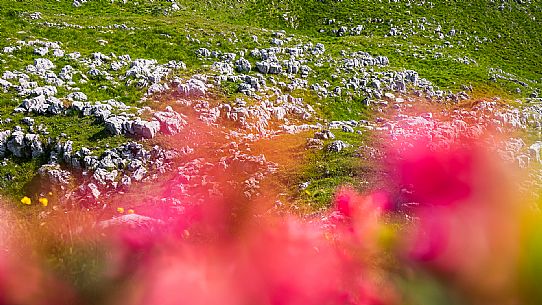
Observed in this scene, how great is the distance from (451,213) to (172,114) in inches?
811

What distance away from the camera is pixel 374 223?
12.5ft

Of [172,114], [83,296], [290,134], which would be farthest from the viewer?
[290,134]

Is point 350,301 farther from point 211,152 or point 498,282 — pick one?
point 211,152

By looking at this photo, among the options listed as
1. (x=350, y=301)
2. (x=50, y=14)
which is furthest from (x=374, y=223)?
(x=50, y=14)

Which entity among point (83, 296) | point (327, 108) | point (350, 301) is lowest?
point (327, 108)

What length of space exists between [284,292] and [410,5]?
2112 inches

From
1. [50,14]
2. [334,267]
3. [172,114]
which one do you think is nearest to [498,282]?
[334,267]

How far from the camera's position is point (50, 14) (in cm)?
3600

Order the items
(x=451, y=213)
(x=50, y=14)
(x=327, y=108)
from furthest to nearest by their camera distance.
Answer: (x=50, y=14)
(x=327, y=108)
(x=451, y=213)

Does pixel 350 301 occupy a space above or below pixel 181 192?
above

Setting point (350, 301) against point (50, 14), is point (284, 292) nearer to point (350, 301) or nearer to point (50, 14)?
point (350, 301)

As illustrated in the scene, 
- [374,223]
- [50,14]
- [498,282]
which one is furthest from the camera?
Result: [50,14]

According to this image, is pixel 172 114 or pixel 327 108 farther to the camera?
pixel 327 108

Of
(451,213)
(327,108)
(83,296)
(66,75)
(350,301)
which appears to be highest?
(451,213)
